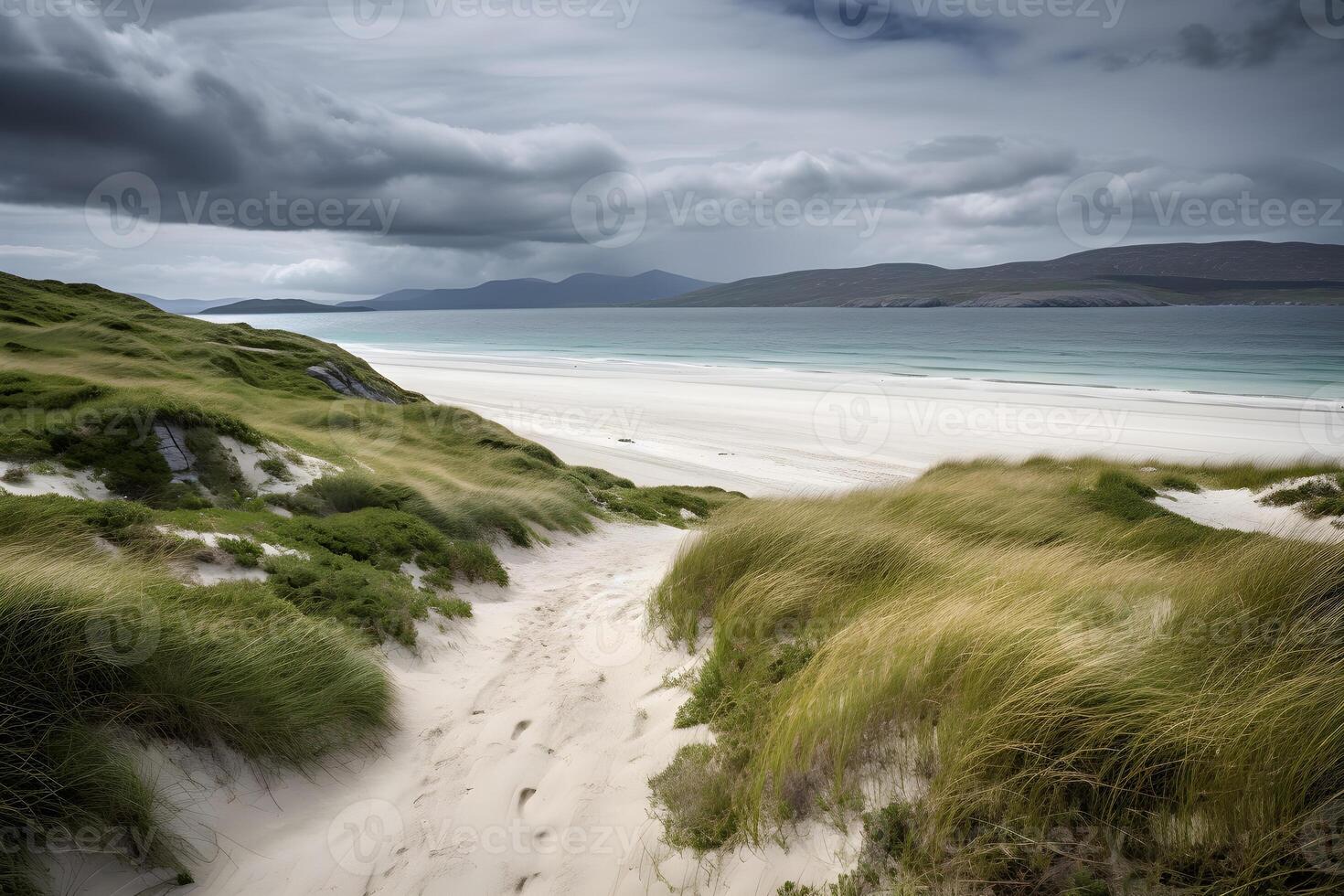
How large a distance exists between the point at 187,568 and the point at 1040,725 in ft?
22.1

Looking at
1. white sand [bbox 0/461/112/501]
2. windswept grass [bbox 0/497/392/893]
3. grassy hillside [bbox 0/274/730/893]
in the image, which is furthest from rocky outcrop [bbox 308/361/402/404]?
windswept grass [bbox 0/497/392/893]

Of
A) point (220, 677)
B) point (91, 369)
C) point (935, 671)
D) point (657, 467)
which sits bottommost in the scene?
point (657, 467)

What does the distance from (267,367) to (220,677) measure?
68.0 ft

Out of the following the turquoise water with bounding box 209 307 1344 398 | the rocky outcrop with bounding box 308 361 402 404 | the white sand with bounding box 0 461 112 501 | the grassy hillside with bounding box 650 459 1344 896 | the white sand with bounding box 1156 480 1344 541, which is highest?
the turquoise water with bounding box 209 307 1344 398

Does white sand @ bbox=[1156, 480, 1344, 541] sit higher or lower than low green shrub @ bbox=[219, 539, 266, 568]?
lower

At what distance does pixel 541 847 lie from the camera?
4.04 metres

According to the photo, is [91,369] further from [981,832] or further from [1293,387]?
[1293,387]

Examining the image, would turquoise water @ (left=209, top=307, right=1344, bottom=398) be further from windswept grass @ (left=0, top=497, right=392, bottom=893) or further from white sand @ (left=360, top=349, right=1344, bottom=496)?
windswept grass @ (left=0, top=497, right=392, bottom=893)

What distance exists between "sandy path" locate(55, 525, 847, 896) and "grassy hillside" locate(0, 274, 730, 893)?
0.26m

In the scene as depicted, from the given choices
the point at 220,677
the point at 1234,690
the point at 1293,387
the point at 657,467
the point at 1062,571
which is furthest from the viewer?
the point at 1293,387

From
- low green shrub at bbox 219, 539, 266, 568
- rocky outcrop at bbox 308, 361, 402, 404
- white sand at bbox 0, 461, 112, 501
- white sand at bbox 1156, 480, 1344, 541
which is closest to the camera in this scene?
low green shrub at bbox 219, 539, 266, 568

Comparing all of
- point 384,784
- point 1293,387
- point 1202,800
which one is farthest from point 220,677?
point 1293,387

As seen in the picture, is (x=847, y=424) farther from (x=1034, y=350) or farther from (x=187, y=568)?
(x=1034, y=350)

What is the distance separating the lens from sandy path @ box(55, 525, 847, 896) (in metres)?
3.62
